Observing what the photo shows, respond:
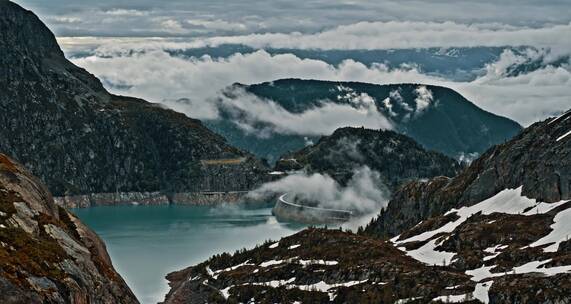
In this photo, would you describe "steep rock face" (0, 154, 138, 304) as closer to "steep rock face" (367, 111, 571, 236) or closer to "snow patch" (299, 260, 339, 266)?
"snow patch" (299, 260, 339, 266)

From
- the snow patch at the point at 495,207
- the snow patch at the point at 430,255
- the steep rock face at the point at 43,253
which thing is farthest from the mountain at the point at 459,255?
the steep rock face at the point at 43,253

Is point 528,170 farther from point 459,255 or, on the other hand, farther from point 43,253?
point 43,253

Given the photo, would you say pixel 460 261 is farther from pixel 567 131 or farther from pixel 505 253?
pixel 567 131

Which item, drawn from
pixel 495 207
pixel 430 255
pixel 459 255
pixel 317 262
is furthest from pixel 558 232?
pixel 317 262

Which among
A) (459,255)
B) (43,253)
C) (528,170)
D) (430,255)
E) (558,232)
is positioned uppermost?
(43,253)

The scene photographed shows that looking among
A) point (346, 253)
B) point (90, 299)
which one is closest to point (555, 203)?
point (346, 253)

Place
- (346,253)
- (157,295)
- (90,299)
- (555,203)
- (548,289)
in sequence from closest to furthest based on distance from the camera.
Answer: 1. (90,299)
2. (548,289)
3. (555,203)
4. (346,253)
5. (157,295)

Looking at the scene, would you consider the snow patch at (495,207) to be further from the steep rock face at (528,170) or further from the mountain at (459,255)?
the steep rock face at (528,170)
